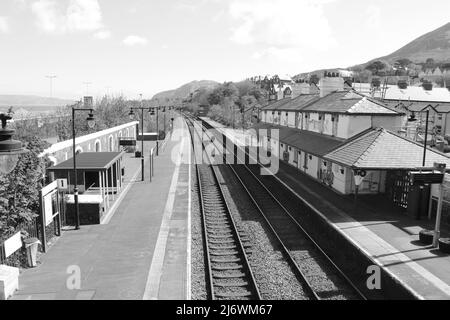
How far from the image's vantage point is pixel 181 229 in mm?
15984

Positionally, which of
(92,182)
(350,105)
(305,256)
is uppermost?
(350,105)

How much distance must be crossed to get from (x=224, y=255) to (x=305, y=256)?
9.88 feet

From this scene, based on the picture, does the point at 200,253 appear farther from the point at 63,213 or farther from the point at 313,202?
the point at 313,202

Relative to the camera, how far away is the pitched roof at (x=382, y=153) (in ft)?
64.3

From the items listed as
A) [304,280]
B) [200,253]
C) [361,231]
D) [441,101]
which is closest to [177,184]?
[200,253]

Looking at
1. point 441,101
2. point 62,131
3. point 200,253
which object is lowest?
point 200,253

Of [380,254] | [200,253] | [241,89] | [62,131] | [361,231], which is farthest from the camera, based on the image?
[241,89]

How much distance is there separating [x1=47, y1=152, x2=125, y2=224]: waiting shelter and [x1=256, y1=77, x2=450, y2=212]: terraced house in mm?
12110

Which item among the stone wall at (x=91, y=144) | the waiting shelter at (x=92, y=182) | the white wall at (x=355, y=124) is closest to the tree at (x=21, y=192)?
the stone wall at (x=91, y=144)

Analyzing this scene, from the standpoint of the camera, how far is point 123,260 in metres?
12.5

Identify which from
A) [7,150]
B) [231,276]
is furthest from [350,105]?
[7,150]

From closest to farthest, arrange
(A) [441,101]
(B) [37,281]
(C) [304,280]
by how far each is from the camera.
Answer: (B) [37,281] → (C) [304,280] → (A) [441,101]

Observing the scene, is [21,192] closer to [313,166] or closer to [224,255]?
[224,255]

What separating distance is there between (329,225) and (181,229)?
6.25m
